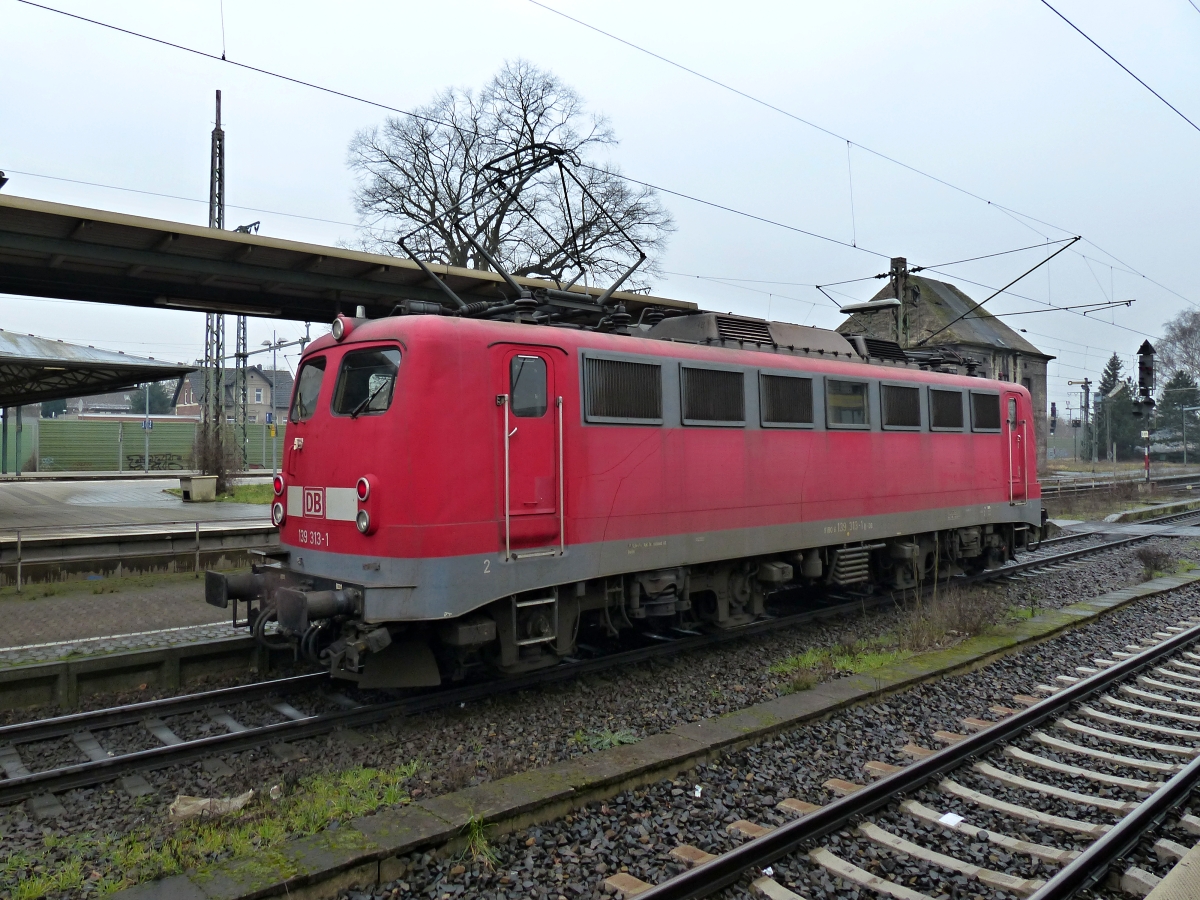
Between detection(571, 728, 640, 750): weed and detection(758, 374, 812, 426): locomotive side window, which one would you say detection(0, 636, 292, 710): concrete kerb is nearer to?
detection(571, 728, 640, 750): weed

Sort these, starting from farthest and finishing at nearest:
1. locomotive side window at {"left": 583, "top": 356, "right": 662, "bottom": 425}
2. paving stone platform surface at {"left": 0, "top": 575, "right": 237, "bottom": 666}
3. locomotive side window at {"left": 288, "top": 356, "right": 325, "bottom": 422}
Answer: paving stone platform surface at {"left": 0, "top": 575, "right": 237, "bottom": 666} → locomotive side window at {"left": 583, "top": 356, "right": 662, "bottom": 425} → locomotive side window at {"left": 288, "top": 356, "right": 325, "bottom": 422}

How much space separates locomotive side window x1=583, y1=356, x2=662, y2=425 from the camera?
7906mm

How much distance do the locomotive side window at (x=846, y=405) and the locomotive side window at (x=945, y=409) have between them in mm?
1789

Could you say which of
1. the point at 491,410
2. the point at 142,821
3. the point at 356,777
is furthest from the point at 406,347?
the point at 142,821

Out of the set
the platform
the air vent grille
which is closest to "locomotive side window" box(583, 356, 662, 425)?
the air vent grille

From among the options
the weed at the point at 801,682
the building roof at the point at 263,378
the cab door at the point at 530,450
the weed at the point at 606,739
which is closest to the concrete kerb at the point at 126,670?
the cab door at the point at 530,450

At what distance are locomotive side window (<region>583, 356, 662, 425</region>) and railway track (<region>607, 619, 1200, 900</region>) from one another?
12.4ft

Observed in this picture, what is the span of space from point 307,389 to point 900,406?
8.01m

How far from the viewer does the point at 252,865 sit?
4277 millimetres

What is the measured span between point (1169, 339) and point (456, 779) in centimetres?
8729

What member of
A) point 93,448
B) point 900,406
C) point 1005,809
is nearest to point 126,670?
point 1005,809

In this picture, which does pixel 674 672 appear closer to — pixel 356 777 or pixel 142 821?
pixel 356 777

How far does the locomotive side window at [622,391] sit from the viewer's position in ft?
25.9

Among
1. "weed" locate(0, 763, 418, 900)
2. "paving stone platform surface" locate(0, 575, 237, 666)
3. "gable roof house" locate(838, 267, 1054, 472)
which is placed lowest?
"weed" locate(0, 763, 418, 900)
